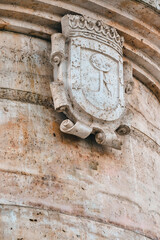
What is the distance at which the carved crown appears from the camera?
7.69 m

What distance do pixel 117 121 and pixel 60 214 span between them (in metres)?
1.16

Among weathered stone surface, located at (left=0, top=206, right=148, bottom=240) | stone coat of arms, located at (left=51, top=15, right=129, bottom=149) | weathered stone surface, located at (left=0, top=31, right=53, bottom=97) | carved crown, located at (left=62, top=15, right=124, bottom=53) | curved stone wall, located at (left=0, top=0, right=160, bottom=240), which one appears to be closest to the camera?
weathered stone surface, located at (left=0, top=206, right=148, bottom=240)

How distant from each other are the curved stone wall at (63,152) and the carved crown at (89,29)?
170 millimetres

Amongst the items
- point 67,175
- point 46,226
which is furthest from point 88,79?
point 46,226

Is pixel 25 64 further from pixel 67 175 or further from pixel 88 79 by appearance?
pixel 67 175

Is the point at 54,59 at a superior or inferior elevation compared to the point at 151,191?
superior

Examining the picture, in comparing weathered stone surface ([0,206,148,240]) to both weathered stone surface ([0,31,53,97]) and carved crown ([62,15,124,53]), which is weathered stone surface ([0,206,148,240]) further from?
carved crown ([62,15,124,53])

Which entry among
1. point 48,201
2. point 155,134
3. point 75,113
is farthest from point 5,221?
point 155,134

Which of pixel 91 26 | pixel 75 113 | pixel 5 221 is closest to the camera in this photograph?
pixel 5 221

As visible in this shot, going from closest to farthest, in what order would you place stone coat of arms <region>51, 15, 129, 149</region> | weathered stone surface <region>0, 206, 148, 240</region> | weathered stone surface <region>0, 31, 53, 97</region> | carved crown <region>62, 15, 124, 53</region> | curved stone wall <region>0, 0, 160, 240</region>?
weathered stone surface <region>0, 206, 148, 240</region>, curved stone wall <region>0, 0, 160, 240</region>, stone coat of arms <region>51, 15, 129, 149</region>, weathered stone surface <region>0, 31, 53, 97</region>, carved crown <region>62, 15, 124, 53</region>

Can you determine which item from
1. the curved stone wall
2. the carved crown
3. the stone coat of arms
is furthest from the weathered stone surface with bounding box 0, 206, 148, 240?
the carved crown

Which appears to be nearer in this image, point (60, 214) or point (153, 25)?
point (60, 214)

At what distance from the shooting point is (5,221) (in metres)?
6.64

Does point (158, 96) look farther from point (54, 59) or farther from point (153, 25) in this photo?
point (54, 59)
